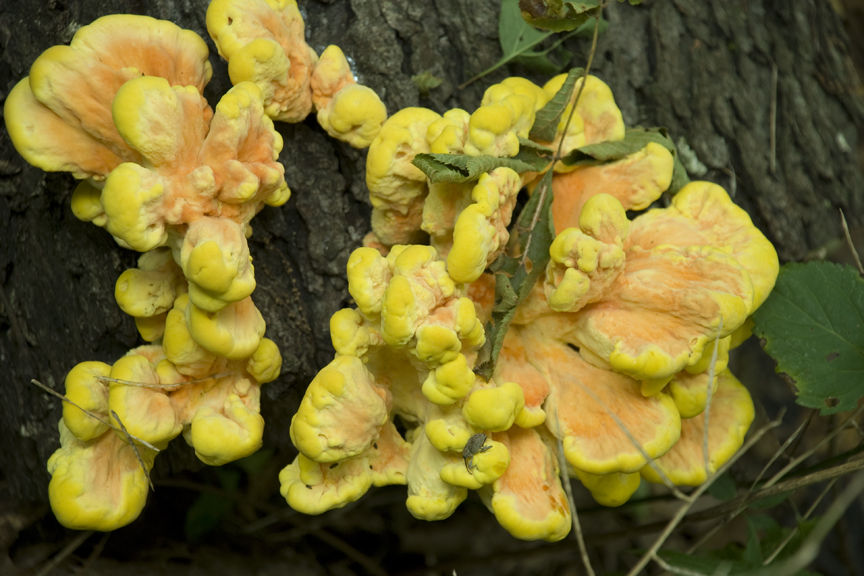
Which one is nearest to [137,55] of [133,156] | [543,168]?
[133,156]

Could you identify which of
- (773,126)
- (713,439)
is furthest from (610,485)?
(773,126)

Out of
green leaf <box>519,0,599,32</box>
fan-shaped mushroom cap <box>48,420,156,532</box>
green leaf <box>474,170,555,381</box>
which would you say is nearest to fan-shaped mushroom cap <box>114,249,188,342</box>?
fan-shaped mushroom cap <box>48,420,156,532</box>

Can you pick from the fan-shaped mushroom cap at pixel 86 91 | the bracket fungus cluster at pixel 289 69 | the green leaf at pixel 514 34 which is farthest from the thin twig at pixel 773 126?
the fan-shaped mushroom cap at pixel 86 91

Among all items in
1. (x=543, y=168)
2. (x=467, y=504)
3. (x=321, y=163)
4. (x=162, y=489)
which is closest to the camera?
(x=543, y=168)

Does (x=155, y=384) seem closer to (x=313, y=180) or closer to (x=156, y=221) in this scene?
(x=156, y=221)

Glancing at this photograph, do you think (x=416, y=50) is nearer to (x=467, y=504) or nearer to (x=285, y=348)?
(x=285, y=348)
